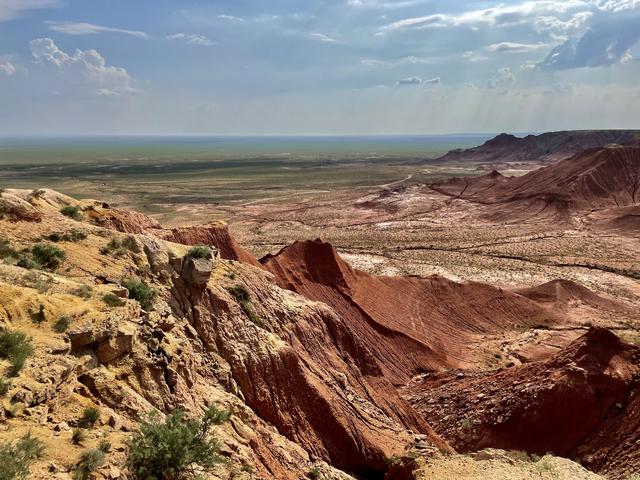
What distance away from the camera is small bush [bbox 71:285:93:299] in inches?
404

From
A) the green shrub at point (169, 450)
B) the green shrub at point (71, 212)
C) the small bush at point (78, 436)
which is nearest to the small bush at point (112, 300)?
the green shrub at point (169, 450)

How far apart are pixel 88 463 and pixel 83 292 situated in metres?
4.48

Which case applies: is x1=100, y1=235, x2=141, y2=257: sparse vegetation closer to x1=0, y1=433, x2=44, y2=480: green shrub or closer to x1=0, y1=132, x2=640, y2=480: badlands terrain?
x1=0, y1=132, x2=640, y2=480: badlands terrain

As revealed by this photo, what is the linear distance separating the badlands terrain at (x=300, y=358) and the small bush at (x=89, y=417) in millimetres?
79

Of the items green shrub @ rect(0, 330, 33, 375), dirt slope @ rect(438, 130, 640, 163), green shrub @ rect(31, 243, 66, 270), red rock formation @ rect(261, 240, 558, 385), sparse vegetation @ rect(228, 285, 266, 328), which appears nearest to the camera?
green shrub @ rect(0, 330, 33, 375)

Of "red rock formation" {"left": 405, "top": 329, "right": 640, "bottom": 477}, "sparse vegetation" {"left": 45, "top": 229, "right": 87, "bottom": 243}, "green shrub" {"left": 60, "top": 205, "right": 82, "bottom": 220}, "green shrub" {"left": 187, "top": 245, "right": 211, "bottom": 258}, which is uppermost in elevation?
"green shrub" {"left": 60, "top": 205, "right": 82, "bottom": 220}

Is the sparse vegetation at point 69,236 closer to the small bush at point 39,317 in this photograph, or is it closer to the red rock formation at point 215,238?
the small bush at point 39,317

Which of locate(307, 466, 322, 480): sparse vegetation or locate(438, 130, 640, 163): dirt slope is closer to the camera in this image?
locate(307, 466, 322, 480): sparse vegetation

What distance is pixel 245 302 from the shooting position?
1527 cm

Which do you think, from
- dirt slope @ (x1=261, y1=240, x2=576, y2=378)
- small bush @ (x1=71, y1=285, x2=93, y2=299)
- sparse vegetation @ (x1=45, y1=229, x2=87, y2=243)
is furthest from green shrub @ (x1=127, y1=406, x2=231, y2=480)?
dirt slope @ (x1=261, y1=240, x2=576, y2=378)

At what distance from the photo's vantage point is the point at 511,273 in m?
44.2

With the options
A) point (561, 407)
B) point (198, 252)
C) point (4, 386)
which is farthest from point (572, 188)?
point (4, 386)

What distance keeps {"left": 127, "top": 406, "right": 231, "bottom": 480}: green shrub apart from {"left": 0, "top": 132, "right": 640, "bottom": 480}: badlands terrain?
0.26 meters

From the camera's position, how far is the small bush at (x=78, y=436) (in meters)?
7.32
